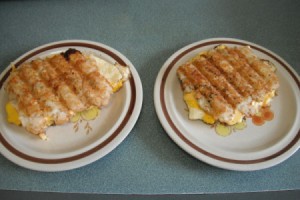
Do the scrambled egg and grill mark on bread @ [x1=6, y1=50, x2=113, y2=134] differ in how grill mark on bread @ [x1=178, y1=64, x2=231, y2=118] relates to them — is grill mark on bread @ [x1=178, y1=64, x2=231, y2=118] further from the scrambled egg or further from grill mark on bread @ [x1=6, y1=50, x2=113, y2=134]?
grill mark on bread @ [x1=6, y1=50, x2=113, y2=134]

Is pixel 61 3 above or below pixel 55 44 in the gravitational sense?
above

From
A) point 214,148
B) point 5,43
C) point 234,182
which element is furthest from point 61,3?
point 234,182

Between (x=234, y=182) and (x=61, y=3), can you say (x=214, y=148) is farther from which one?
(x=61, y=3)

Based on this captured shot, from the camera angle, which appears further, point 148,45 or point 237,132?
point 148,45

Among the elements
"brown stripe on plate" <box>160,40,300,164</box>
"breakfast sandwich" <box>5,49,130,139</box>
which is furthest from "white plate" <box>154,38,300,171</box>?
"breakfast sandwich" <box>5,49,130,139</box>

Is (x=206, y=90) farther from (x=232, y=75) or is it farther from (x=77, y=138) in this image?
(x=77, y=138)

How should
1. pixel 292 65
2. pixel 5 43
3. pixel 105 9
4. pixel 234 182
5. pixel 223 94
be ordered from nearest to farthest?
pixel 234 182
pixel 223 94
pixel 292 65
pixel 5 43
pixel 105 9

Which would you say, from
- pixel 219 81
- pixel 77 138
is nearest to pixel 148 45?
pixel 219 81
